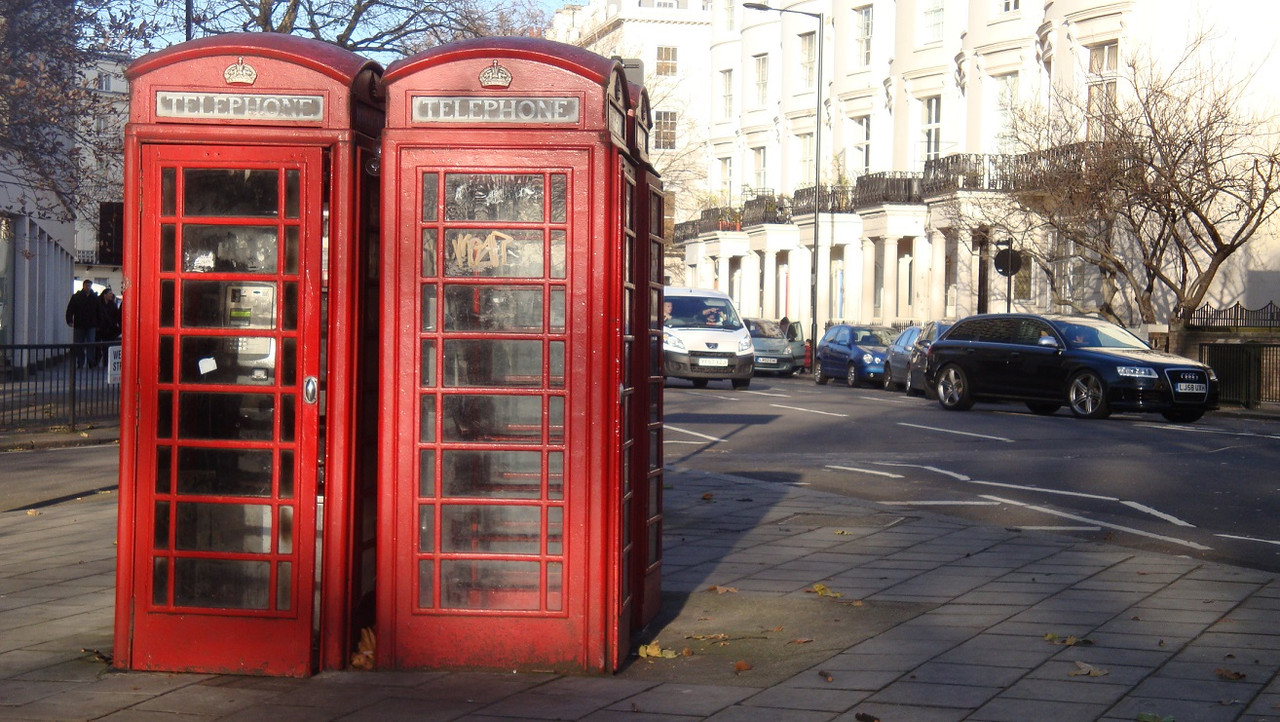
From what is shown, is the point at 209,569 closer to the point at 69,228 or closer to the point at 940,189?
the point at 940,189

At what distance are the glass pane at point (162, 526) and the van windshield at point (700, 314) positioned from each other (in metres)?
22.5

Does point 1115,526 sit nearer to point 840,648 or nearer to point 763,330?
point 840,648

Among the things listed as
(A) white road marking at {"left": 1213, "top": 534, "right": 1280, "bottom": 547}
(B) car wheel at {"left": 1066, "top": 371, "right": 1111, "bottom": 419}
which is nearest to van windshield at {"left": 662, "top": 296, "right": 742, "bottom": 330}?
(B) car wheel at {"left": 1066, "top": 371, "right": 1111, "bottom": 419}

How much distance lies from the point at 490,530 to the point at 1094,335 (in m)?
18.2

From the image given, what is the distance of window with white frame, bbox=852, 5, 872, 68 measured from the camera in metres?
51.2

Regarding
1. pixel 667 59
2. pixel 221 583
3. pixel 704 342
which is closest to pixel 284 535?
pixel 221 583

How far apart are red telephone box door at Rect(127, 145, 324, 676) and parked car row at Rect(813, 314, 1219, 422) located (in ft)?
56.9

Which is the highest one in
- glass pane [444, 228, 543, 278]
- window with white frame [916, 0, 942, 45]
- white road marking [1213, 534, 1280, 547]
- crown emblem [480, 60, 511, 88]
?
window with white frame [916, 0, 942, 45]

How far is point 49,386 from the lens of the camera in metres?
19.2

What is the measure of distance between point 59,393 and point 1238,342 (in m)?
19.4

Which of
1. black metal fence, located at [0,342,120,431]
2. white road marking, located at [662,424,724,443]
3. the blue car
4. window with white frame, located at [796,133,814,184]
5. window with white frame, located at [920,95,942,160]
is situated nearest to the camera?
white road marking, located at [662,424,724,443]

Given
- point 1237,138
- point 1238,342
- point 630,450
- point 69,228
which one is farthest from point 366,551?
point 69,228

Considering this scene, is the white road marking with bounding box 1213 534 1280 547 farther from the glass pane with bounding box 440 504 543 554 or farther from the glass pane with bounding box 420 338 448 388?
the glass pane with bounding box 420 338 448 388

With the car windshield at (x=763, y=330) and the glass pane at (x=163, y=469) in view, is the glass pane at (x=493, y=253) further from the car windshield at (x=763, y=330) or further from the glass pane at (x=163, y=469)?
the car windshield at (x=763, y=330)
